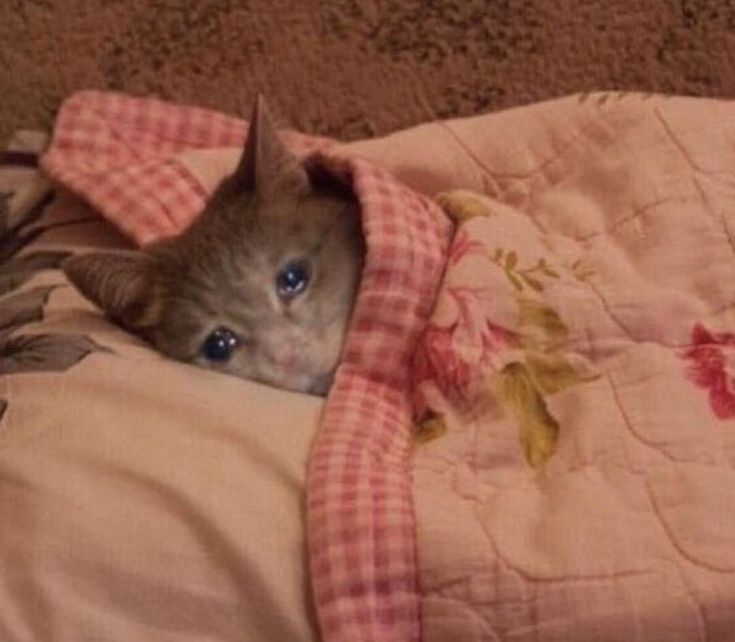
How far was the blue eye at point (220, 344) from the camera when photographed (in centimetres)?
101

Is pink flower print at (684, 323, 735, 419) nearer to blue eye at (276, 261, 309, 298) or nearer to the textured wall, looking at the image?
blue eye at (276, 261, 309, 298)

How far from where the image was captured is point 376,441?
0.88m

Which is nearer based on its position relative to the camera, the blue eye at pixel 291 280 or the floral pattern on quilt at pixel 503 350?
the floral pattern on quilt at pixel 503 350

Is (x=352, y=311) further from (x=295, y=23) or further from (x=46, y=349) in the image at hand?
(x=295, y=23)

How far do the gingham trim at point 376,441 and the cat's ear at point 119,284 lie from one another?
0.16 metres

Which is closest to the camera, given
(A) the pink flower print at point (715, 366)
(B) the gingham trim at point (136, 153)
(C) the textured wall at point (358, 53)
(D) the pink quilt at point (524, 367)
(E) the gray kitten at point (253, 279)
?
(D) the pink quilt at point (524, 367)

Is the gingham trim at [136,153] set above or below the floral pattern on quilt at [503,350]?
below

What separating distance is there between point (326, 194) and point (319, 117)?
0.25 meters

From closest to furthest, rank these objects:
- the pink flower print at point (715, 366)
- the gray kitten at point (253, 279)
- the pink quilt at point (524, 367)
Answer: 1. the pink quilt at point (524, 367)
2. the pink flower print at point (715, 366)
3. the gray kitten at point (253, 279)

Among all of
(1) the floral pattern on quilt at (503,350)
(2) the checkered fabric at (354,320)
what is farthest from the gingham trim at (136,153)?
(1) the floral pattern on quilt at (503,350)

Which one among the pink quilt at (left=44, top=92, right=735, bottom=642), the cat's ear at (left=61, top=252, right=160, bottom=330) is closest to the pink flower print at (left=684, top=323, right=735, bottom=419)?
the pink quilt at (left=44, top=92, right=735, bottom=642)

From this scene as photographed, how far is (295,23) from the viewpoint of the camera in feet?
4.39

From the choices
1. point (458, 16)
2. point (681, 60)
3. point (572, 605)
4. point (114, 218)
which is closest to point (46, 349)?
point (114, 218)

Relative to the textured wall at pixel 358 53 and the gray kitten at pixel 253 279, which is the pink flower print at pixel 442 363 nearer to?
the gray kitten at pixel 253 279
